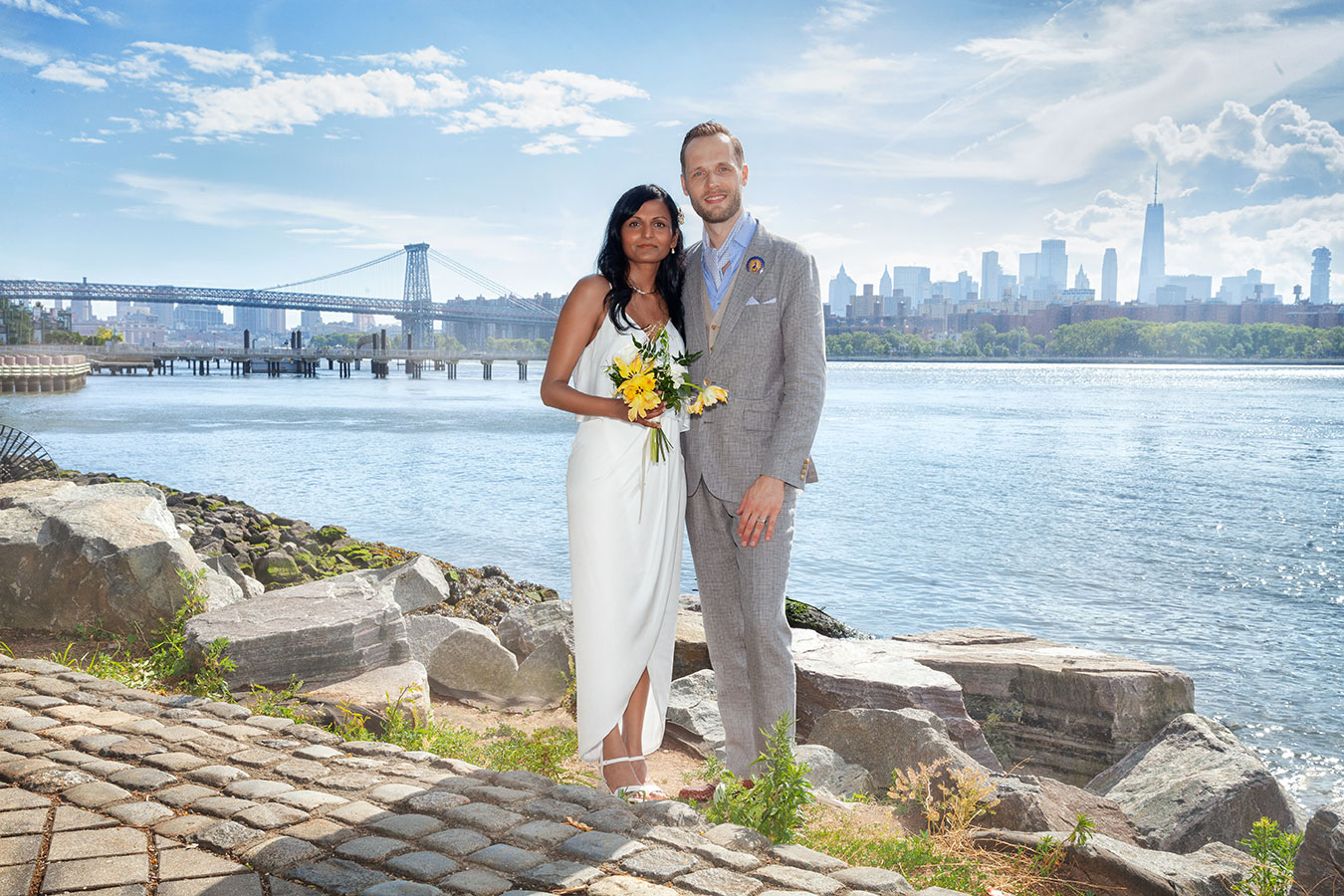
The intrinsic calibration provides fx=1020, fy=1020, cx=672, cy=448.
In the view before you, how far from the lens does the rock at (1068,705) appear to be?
5.30 m

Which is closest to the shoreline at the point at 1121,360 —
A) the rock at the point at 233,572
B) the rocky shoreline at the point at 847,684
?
the rock at the point at 233,572

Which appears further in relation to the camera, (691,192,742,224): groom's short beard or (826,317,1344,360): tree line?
(826,317,1344,360): tree line

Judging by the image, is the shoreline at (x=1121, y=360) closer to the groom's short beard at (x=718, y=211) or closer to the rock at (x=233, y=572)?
the rock at (x=233, y=572)

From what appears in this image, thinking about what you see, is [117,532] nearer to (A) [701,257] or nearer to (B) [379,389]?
(A) [701,257]

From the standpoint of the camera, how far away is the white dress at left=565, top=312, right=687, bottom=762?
3174 millimetres

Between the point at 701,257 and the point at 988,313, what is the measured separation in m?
145

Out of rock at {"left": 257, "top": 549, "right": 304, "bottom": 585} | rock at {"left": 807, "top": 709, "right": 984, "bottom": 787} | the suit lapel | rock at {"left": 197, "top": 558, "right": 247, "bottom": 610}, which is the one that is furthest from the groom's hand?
rock at {"left": 257, "top": 549, "right": 304, "bottom": 585}

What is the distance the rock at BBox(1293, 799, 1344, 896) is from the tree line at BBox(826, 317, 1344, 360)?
341 ft

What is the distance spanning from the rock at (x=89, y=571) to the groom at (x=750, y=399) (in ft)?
10.1

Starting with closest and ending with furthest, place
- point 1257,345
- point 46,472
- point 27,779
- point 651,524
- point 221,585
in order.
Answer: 1. point 27,779
2. point 651,524
3. point 221,585
4. point 46,472
5. point 1257,345

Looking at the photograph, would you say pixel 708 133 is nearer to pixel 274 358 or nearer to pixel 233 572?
pixel 233 572

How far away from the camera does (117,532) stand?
5250mm

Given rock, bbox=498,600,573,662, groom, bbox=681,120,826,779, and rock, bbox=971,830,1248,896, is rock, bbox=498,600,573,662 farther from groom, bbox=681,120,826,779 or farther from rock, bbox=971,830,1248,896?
rock, bbox=971,830,1248,896

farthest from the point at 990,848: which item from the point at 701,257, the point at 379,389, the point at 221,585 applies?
the point at 379,389
